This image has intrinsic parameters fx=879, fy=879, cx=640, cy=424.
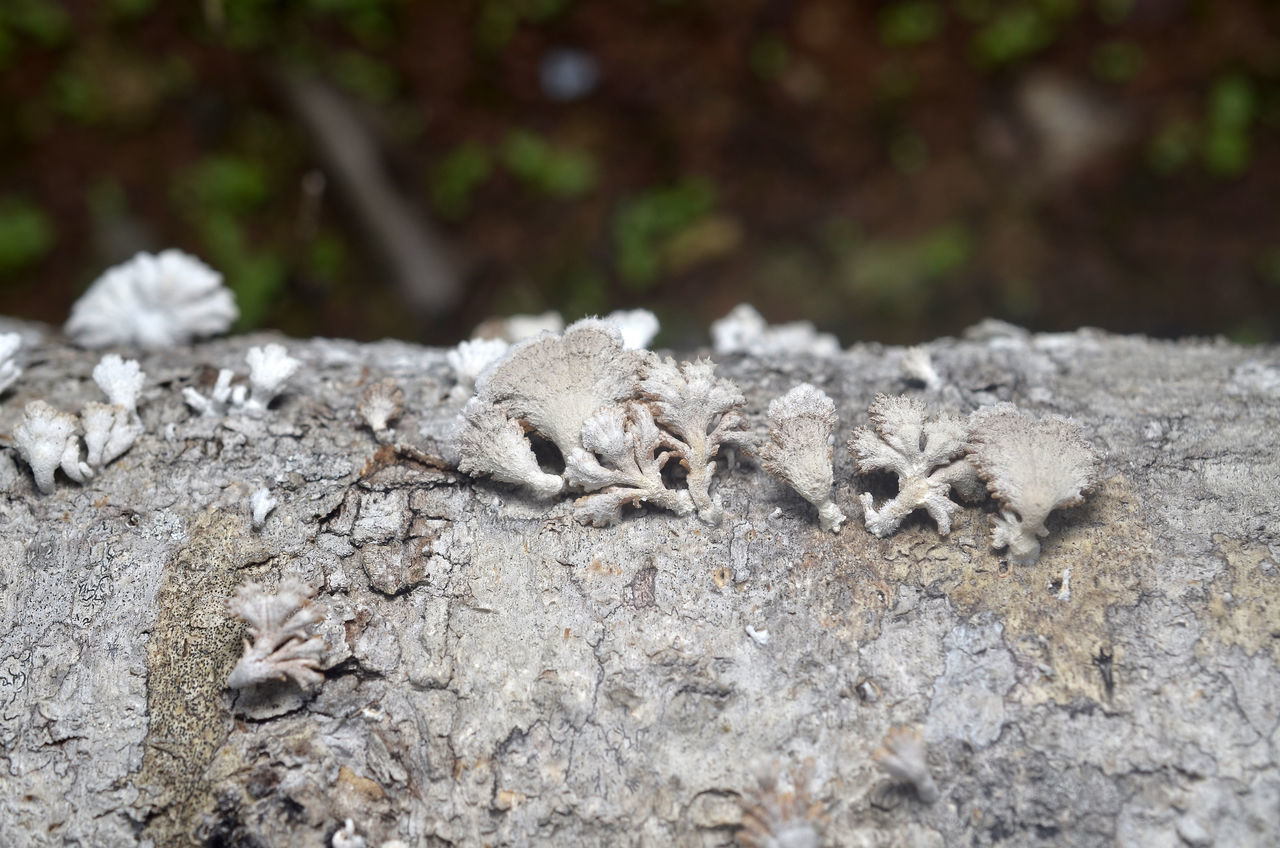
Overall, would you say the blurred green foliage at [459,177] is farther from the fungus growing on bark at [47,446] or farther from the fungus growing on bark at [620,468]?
the fungus growing on bark at [620,468]

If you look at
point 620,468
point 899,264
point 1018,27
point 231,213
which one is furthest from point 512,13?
point 620,468

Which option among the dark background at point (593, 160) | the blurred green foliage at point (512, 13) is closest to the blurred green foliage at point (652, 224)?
the dark background at point (593, 160)

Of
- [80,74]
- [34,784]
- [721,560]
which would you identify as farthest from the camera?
[80,74]

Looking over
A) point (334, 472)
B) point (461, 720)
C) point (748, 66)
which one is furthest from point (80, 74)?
point (461, 720)

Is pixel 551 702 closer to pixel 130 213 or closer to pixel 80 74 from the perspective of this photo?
pixel 130 213

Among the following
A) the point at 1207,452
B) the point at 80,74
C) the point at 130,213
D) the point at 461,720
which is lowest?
the point at 461,720

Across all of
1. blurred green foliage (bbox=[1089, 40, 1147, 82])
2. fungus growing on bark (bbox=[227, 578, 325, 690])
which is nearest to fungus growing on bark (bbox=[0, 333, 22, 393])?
fungus growing on bark (bbox=[227, 578, 325, 690])

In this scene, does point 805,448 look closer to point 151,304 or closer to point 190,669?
point 190,669
